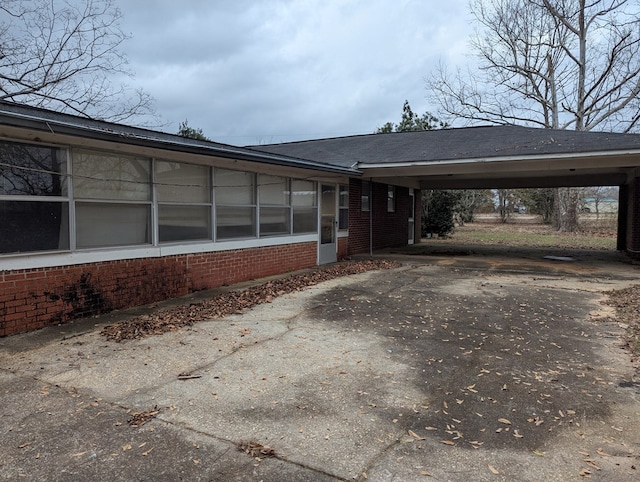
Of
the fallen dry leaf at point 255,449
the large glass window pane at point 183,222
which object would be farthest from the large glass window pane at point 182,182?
the fallen dry leaf at point 255,449

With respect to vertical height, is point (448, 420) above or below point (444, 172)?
below

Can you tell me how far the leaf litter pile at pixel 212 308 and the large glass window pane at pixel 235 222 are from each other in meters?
1.23

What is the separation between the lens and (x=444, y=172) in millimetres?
12602

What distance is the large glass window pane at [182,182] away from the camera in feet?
23.8

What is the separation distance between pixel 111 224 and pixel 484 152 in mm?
8953

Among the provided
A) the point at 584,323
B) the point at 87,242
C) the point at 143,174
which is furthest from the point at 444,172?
the point at 87,242

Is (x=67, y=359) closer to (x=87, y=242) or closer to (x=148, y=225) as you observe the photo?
(x=87, y=242)

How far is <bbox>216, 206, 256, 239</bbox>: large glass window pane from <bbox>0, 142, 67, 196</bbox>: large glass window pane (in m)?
3.13

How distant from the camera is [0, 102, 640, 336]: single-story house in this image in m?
5.38

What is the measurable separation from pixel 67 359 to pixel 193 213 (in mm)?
3933

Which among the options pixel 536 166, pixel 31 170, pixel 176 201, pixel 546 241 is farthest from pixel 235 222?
pixel 546 241

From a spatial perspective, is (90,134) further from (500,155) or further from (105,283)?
(500,155)

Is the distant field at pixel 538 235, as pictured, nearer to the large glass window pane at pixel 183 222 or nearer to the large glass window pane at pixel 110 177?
the large glass window pane at pixel 183 222

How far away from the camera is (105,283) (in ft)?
20.9
